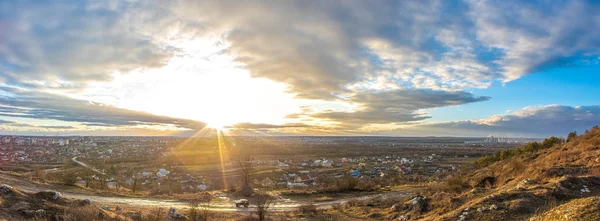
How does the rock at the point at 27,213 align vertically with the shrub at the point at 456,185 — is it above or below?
above

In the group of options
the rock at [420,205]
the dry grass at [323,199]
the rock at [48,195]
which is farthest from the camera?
the dry grass at [323,199]

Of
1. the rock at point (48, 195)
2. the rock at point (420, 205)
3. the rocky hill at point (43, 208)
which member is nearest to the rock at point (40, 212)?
the rocky hill at point (43, 208)

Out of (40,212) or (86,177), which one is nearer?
(40,212)

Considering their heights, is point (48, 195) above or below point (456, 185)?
above

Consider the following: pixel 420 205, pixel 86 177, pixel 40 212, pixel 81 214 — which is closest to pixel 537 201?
pixel 420 205

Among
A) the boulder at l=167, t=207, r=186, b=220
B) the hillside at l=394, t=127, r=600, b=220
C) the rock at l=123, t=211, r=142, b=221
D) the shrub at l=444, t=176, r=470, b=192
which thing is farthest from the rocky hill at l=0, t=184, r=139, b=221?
the shrub at l=444, t=176, r=470, b=192

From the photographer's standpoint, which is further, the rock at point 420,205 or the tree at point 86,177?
the tree at point 86,177

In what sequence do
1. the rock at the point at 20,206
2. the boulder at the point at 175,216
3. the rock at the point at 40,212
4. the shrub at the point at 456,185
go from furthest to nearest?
the shrub at the point at 456,185, the boulder at the point at 175,216, the rock at the point at 20,206, the rock at the point at 40,212

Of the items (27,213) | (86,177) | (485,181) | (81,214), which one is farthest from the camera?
(86,177)

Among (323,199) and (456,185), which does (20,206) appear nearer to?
(323,199)

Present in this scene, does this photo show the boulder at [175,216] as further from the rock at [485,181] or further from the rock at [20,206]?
the rock at [485,181]

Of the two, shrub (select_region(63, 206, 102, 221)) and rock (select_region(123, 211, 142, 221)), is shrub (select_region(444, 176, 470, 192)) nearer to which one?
rock (select_region(123, 211, 142, 221))

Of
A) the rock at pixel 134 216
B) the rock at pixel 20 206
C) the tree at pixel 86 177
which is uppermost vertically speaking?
the rock at pixel 20 206
